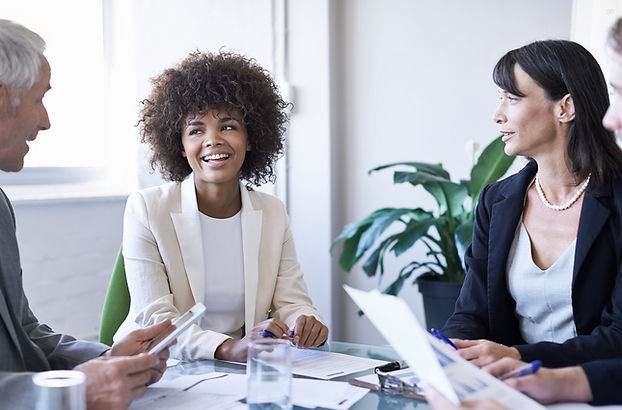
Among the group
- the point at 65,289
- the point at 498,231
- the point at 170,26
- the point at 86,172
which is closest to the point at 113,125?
the point at 86,172

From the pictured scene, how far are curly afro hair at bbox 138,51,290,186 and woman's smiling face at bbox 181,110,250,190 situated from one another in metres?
0.02

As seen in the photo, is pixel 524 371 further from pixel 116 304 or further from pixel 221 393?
pixel 116 304

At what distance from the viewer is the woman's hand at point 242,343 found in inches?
64.8

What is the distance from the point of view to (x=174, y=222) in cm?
205

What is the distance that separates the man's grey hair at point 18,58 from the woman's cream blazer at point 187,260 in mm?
621

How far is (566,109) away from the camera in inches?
71.4

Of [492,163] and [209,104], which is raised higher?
[209,104]

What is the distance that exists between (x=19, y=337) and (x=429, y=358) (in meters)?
0.91

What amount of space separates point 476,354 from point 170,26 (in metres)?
2.23

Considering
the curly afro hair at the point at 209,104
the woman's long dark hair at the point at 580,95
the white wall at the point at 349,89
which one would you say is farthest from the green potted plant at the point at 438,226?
the woman's long dark hair at the point at 580,95

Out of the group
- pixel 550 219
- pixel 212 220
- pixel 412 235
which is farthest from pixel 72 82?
pixel 550 219

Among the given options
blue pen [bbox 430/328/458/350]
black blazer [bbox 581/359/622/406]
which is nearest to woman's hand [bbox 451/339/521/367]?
blue pen [bbox 430/328/458/350]

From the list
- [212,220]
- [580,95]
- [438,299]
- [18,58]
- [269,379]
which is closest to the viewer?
[269,379]

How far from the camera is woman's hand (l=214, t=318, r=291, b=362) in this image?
5.40ft
